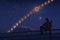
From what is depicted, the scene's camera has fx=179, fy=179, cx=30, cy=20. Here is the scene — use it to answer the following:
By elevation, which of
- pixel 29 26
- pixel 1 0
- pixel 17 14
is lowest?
pixel 29 26

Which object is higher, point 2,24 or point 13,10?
point 13,10

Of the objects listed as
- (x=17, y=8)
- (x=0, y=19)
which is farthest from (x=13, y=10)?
(x=0, y=19)

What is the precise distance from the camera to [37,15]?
11008 mm

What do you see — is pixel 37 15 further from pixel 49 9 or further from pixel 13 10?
pixel 13 10

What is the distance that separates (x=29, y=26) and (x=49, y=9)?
1.67 m

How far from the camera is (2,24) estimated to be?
421 inches

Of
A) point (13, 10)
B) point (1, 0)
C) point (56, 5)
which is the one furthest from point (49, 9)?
point (1, 0)

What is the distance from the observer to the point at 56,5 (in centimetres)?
1060

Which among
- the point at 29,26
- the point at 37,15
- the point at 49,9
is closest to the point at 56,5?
the point at 49,9

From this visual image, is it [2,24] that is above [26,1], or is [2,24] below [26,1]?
below

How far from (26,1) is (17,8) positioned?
2.67 feet

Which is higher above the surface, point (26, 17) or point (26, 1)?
point (26, 1)

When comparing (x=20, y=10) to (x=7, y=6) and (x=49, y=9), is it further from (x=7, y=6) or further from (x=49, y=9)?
(x=49, y=9)

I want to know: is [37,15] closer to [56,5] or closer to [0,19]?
[56,5]
